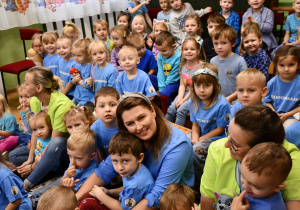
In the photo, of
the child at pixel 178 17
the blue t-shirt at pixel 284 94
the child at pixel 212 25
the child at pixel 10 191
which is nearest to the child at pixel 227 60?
the blue t-shirt at pixel 284 94

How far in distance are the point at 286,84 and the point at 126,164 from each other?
157cm

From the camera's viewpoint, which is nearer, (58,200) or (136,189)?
(58,200)

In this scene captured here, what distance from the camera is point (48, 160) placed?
2602mm

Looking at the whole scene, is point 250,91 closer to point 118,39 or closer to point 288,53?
point 288,53

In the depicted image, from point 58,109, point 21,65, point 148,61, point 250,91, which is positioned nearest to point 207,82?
point 250,91

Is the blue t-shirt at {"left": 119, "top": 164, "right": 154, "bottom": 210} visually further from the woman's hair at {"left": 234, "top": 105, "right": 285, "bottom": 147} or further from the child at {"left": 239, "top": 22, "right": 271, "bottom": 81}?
the child at {"left": 239, "top": 22, "right": 271, "bottom": 81}

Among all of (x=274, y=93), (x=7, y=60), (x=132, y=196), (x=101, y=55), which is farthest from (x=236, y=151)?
(x=7, y=60)

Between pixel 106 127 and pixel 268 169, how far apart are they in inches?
56.1

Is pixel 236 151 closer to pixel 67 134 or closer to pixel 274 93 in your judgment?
pixel 274 93

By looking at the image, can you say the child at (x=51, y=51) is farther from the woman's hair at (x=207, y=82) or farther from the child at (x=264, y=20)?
the child at (x=264, y=20)

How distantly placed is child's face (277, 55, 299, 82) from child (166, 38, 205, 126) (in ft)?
3.00

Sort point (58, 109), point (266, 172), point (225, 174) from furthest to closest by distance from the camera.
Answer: point (58, 109)
point (225, 174)
point (266, 172)

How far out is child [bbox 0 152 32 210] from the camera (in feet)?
6.51

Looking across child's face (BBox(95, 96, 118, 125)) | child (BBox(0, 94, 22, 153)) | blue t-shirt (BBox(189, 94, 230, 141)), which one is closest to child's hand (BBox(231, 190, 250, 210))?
blue t-shirt (BBox(189, 94, 230, 141))
